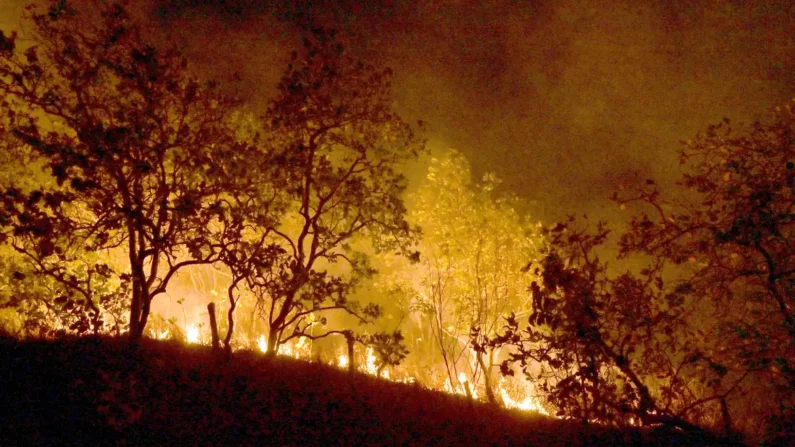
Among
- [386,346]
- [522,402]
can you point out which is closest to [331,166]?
[386,346]

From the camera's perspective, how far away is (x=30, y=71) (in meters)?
7.81

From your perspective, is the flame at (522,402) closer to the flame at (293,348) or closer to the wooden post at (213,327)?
the flame at (293,348)

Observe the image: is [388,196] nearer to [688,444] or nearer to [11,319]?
[688,444]

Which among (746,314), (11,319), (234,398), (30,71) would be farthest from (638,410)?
(11,319)

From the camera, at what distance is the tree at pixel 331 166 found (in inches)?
431

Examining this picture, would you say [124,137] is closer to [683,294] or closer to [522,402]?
[683,294]

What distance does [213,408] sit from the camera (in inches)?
304

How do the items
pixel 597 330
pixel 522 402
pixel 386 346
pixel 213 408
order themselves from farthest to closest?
pixel 522 402
pixel 386 346
pixel 213 408
pixel 597 330

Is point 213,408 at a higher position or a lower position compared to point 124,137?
lower

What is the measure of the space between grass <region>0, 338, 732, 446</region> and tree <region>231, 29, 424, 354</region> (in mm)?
1827

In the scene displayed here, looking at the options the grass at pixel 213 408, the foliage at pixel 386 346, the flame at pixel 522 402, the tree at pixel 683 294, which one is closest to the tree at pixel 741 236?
the tree at pixel 683 294

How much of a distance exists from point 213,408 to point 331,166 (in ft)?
19.8

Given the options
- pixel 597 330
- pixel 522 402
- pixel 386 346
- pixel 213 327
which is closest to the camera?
pixel 597 330

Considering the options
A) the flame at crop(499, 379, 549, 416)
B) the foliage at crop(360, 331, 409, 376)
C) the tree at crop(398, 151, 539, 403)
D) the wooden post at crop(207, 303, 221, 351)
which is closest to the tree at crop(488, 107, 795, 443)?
the foliage at crop(360, 331, 409, 376)
